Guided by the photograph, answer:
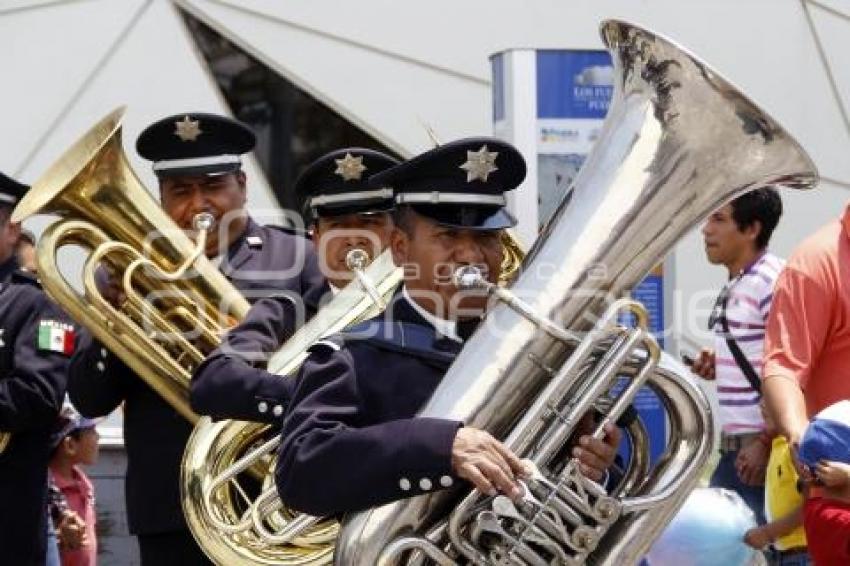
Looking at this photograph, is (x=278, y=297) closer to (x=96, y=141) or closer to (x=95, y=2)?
(x=96, y=141)

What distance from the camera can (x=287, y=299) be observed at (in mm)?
6246

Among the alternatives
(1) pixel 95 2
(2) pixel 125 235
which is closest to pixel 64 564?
(2) pixel 125 235

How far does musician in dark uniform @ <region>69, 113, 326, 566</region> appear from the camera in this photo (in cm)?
618

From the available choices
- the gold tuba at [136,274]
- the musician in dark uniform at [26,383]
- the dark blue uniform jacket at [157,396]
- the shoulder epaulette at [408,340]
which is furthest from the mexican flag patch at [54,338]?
the shoulder epaulette at [408,340]

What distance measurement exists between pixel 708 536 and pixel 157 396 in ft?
6.03

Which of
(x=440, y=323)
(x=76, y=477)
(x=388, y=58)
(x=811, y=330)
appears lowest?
(x=76, y=477)

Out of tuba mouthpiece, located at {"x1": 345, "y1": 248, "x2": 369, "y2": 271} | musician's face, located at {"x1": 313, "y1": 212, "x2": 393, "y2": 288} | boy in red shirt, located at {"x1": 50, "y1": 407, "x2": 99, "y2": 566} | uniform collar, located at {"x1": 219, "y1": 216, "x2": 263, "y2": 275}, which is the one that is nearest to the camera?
tuba mouthpiece, located at {"x1": 345, "y1": 248, "x2": 369, "y2": 271}

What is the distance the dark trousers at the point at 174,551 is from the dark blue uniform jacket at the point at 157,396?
4cm

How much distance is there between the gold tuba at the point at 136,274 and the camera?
242 inches

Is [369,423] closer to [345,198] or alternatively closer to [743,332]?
[345,198]

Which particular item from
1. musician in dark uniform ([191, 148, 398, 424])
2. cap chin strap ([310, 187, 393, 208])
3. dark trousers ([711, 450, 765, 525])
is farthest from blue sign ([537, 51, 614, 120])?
cap chin strap ([310, 187, 393, 208])

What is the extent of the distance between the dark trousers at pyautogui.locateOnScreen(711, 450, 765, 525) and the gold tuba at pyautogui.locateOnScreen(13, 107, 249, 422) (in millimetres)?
2069

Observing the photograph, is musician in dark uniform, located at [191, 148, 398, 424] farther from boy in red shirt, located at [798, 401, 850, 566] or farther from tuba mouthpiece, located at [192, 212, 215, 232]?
boy in red shirt, located at [798, 401, 850, 566]

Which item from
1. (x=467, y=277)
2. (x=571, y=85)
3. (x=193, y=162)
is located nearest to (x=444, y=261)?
(x=467, y=277)
